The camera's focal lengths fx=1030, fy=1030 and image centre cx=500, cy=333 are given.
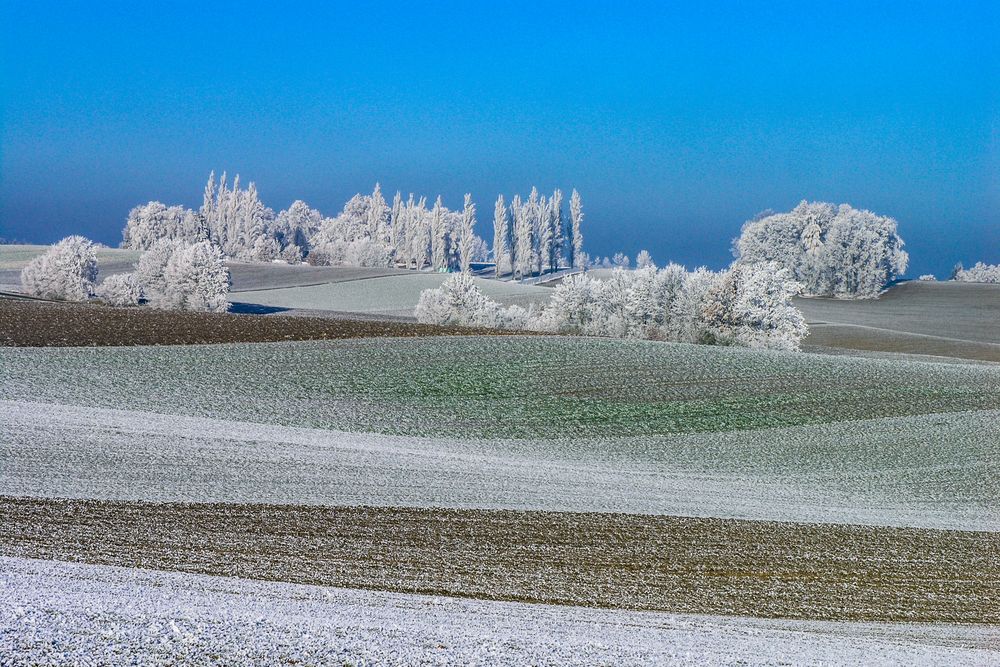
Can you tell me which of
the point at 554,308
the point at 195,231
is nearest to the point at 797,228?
the point at 554,308

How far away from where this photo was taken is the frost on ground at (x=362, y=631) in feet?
21.7

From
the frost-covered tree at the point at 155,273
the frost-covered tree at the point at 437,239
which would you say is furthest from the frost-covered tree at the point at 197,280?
the frost-covered tree at the point at 437,239

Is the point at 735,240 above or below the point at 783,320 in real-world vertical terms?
above

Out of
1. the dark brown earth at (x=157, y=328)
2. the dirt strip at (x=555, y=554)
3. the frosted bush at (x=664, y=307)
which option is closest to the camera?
the dirt strip at (x=555, y=554)

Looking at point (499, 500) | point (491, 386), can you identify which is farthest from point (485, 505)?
point (491, 386)

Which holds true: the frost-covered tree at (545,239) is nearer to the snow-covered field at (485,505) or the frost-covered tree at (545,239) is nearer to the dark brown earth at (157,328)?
the dark brown earth at (157,328)

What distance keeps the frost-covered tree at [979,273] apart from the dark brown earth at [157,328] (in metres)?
110

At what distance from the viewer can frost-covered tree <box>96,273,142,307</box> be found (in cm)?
7306

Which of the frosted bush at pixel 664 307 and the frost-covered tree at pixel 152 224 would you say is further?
the frost-covered tree at pixel 152 224

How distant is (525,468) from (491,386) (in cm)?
956

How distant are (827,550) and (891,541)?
60.4 inches

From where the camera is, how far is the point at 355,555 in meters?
12.4

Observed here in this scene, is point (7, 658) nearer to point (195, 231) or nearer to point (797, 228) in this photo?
point (797, 228)

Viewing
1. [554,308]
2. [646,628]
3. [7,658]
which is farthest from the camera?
[554,308]
